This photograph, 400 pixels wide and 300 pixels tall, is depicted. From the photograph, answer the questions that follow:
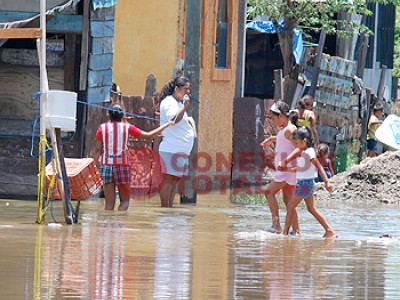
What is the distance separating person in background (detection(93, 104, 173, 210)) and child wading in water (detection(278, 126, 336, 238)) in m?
2.93

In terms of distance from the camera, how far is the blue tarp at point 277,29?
24.6 metres

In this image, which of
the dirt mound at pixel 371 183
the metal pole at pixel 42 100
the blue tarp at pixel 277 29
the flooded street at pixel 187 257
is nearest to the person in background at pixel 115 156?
the flooded street at pixel 187 257

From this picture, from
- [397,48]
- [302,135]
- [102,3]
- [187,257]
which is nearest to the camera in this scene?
[187,257]

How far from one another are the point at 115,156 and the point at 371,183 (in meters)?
5.90

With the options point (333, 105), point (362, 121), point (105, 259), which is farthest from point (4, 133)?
point (362, 121)

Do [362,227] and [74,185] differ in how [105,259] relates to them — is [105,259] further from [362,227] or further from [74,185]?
[362,227]

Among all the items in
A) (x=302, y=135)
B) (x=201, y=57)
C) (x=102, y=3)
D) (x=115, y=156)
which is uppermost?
(x=102, y=3)

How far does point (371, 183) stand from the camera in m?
18.9

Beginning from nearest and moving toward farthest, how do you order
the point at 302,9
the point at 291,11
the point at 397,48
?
the point at 291,11
the point at 302,9
the point at 397,48

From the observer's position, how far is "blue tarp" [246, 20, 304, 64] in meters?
24.6

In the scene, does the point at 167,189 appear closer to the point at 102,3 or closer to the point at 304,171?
the point at 102,3

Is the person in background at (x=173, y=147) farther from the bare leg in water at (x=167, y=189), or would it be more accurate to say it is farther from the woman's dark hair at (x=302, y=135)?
the woman's dark hair at (x=302, y=135)

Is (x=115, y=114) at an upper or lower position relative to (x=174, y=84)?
lower


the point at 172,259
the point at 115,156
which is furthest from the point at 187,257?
the point at 115,156
